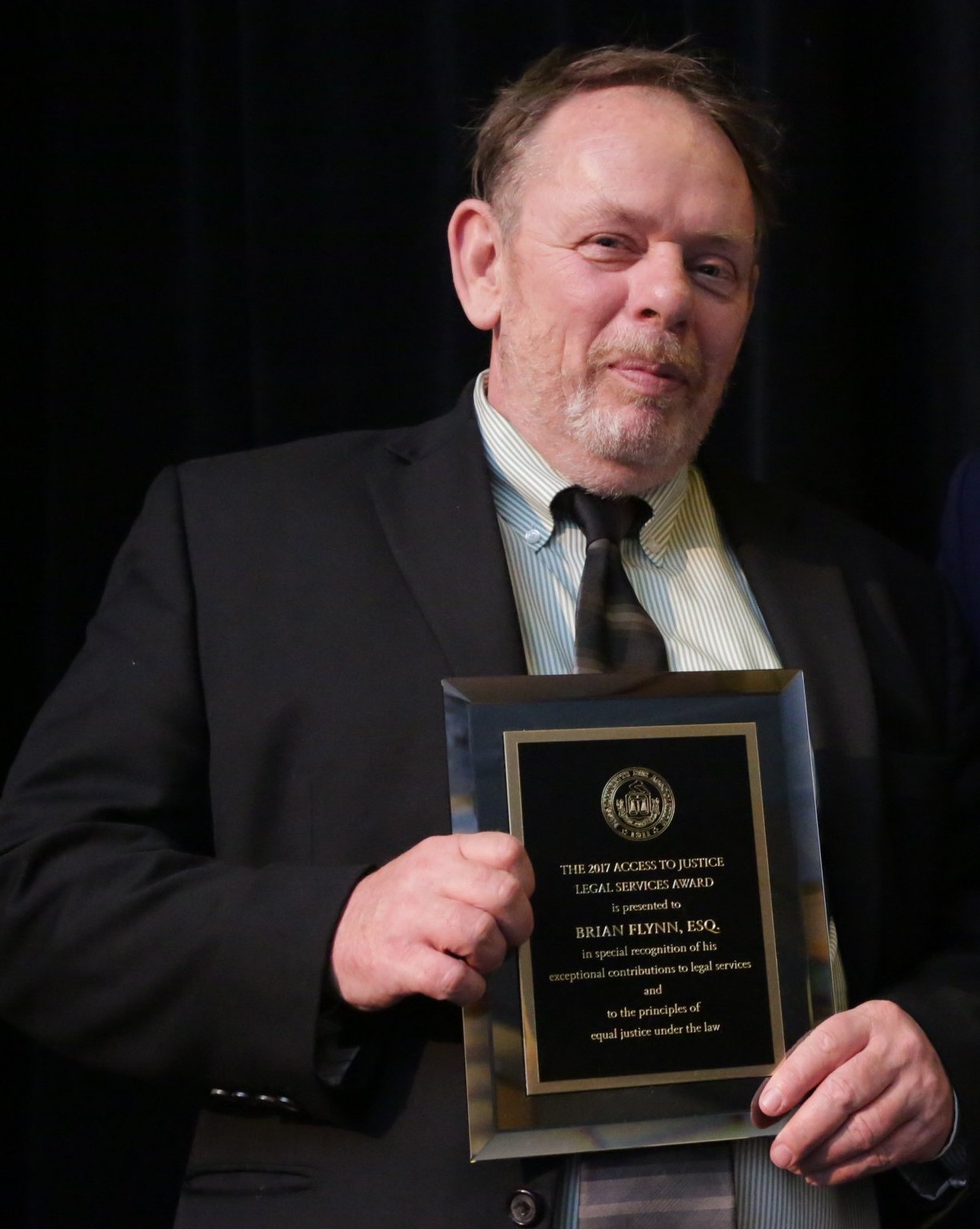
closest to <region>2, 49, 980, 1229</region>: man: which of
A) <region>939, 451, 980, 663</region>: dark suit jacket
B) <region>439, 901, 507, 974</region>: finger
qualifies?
<region>439, 901, 507, 974</region>: finger

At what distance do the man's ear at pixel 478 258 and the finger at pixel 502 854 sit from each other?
0.74 metres

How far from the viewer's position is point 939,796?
1.50 meters

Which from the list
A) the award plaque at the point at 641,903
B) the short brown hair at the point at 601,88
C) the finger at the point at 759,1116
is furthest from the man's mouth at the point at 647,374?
the finger at the point at 759,1116

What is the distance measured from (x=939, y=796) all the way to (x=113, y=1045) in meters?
0.81

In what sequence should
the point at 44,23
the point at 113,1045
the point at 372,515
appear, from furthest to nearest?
the point at 44,23
the point at 372,515
the point at 113,1045

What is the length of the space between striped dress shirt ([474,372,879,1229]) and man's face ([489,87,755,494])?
42mm

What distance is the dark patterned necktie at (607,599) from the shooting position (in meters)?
1.40

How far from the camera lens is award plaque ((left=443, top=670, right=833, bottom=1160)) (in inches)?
44.4

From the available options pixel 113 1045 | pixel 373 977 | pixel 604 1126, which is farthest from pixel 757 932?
pixel 113 1045

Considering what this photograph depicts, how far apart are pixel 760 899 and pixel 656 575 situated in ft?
1.42

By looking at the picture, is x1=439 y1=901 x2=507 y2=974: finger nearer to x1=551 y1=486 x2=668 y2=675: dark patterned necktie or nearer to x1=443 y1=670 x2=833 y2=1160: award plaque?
x1=443 y1=670 x2=833 y2=1160: award plaque

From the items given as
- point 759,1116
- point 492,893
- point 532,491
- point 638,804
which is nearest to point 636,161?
point 532,491

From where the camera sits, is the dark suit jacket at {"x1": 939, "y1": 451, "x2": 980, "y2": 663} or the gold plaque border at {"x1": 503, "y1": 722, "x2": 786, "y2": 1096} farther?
the dark suit jacket at {"x1": 939, "y1": 451, "x2": 980, "y2": 663}

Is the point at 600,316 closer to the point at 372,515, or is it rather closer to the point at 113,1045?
the point at 372,515
